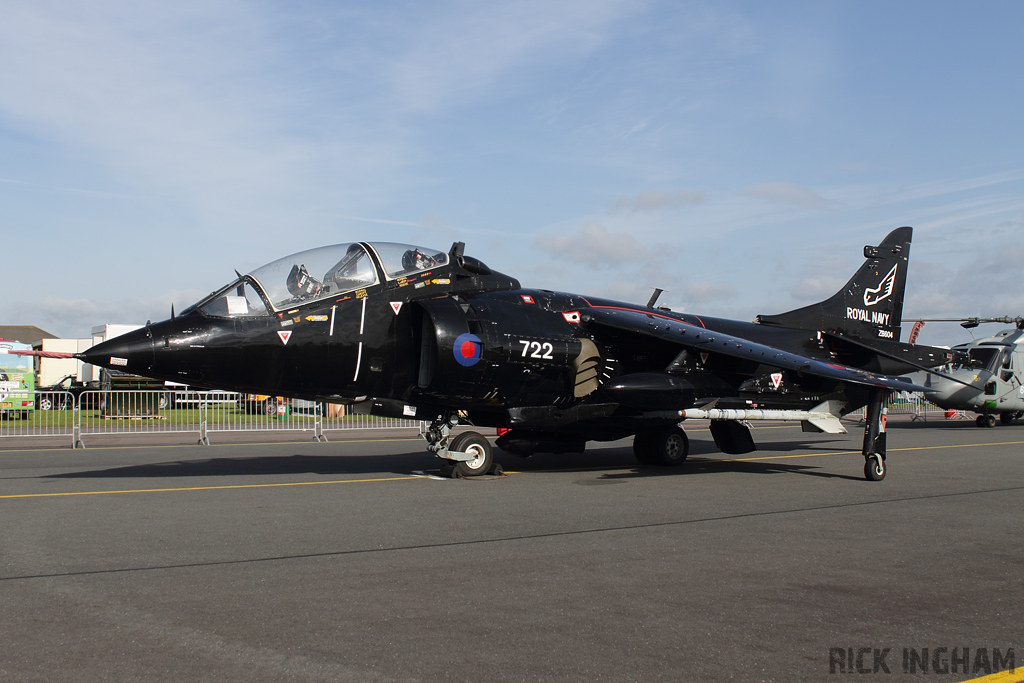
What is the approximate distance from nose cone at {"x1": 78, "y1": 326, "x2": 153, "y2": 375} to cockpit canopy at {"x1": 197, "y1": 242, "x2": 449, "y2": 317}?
0.87 meters

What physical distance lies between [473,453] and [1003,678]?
26.7ft

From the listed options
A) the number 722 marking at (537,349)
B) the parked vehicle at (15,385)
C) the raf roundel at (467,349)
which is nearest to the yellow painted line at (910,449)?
the number 722 marking at (537,349)

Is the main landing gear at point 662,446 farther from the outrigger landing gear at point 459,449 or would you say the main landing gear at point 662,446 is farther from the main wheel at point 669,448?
the outrigger landing gear at point 459,449

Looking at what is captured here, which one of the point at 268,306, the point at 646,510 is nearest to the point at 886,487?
the point at 646,510

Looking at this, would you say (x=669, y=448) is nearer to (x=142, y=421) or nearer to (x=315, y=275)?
(x=315, y=275)

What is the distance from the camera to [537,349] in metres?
11.1

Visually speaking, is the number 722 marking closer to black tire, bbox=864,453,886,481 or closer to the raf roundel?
the raf roundel

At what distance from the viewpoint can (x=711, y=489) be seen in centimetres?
1040

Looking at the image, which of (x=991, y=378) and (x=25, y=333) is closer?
(x=991, y=378)

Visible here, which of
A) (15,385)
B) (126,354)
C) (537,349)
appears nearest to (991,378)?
(537,349)

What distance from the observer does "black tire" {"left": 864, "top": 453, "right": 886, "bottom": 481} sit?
1139cm

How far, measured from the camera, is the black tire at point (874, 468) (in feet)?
37.4

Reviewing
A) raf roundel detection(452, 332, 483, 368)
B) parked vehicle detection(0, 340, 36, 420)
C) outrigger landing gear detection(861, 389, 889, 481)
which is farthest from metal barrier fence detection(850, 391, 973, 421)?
parked vehicle detection(0, 340, 36, 420)

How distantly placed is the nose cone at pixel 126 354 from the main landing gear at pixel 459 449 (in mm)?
4108
